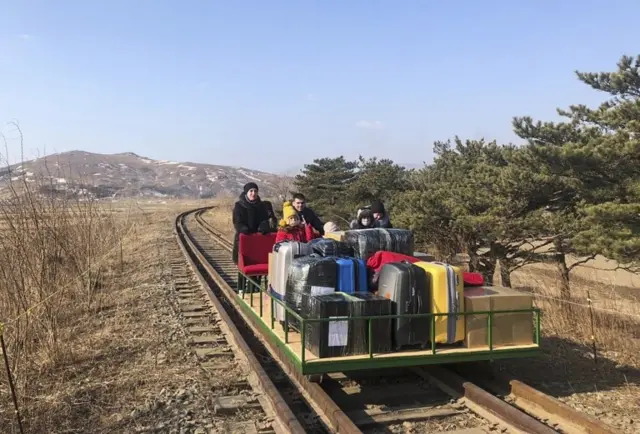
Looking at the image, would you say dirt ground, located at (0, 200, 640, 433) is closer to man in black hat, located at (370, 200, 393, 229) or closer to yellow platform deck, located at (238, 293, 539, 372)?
yellow platform deck, located at (238, 293, 539, 372)

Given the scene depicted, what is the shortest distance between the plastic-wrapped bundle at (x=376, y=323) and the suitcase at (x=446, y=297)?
1.69 ft

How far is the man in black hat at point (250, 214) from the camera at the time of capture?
952 cm

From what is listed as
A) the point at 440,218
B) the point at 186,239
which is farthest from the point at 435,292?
the point at 186,239

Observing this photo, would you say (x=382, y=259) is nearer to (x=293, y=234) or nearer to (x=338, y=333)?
(x=338, y=333)

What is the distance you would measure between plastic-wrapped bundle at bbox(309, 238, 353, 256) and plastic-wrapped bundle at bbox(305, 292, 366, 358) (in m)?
1.16

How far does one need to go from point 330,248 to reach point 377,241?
60 cm

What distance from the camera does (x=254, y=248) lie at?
9531 mm

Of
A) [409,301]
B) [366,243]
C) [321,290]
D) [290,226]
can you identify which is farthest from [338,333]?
[290,226]

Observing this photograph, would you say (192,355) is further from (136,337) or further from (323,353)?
(323,353)

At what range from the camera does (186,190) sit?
155875 mm

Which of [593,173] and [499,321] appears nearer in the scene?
[499,321]

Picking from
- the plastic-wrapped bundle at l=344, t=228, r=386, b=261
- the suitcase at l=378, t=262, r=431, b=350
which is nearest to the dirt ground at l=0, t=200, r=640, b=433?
the suitcase at l=378, t=262, r=431, b=350

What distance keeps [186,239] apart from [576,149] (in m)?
15.9

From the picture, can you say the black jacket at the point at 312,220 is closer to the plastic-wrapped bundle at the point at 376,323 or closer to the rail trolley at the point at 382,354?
the rail trolley at the point at 382,354
